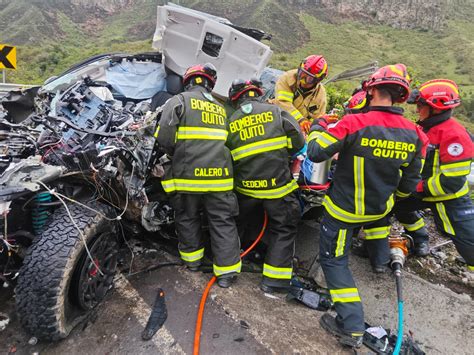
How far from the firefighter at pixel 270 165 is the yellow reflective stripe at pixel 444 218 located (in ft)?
3.93

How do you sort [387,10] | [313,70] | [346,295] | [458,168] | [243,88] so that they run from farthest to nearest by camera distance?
[387,10], [313,70], [243,88], [458,168], [346,295]

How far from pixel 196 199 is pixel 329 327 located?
1.39m

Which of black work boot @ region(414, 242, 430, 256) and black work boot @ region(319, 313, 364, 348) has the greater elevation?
black work boot @ region(414, 242, 430, 256)

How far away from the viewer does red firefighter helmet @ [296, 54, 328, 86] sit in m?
3.65

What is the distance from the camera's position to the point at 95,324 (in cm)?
230

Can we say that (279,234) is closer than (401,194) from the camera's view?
No

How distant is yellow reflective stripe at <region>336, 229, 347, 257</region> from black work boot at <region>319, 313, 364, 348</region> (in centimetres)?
47

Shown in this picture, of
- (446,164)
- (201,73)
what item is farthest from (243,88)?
(446,164)

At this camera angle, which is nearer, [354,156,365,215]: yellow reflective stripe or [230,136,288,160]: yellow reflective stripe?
[354,156,365,215]: yellow reflective stripe

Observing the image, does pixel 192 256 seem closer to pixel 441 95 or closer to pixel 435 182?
pixel 435 182

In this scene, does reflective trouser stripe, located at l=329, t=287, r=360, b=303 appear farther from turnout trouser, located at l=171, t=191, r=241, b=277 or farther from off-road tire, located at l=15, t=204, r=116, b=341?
off-road tire, located at l=15, t=204, r=116, b=341

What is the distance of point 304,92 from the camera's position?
3.99 m

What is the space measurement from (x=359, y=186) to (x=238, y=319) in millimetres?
1256

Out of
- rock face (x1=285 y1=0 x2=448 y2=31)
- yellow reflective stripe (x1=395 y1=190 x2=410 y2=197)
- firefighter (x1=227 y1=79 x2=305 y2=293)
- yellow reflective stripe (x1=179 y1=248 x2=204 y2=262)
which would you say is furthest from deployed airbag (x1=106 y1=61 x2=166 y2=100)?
rock face (x1=285 y1=0 x2=448 y2=31)
